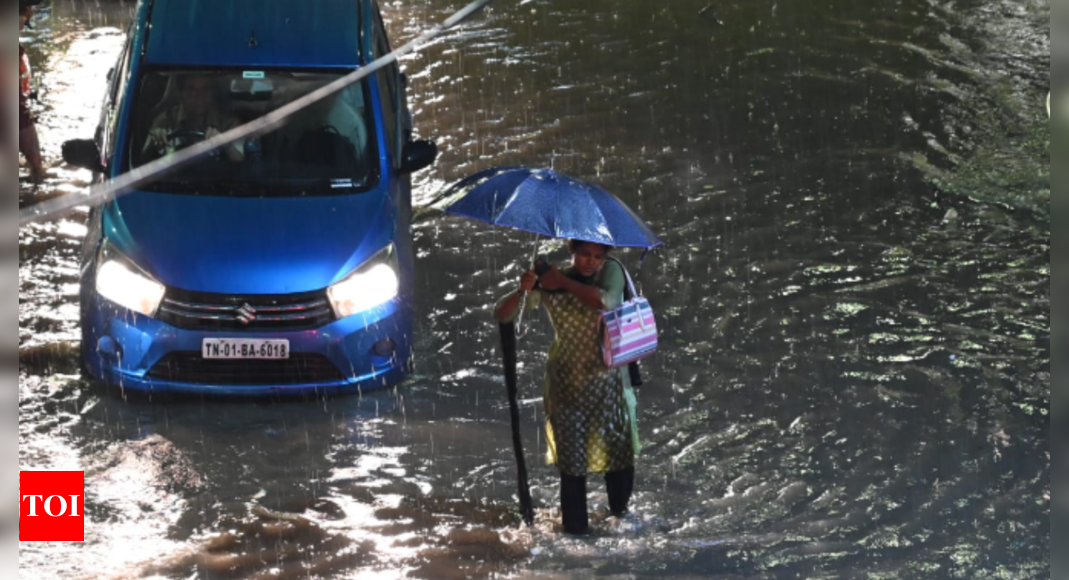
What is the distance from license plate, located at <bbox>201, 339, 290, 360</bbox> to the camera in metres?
7.96

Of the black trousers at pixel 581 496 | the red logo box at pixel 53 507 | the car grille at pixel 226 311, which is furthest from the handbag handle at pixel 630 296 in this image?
the red logo box at pixel 53 507

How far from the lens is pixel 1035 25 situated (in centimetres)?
1800

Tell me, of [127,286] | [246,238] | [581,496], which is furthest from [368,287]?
[581,496]

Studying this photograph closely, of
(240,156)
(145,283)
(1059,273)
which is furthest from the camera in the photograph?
(240,156)

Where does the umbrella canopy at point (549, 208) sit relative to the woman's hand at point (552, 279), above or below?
above

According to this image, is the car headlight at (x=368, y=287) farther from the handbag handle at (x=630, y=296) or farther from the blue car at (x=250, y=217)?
the handbag handle at (x=630, y=296)

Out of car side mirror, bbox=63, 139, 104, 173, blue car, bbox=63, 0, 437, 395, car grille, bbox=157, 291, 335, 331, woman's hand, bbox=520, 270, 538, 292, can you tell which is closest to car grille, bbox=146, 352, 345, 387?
blue car, bbox=63, 0, 437, 395

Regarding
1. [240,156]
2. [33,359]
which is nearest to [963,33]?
[240,156]

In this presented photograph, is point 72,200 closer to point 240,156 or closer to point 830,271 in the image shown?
point 240,156

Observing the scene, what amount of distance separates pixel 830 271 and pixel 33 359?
5.47 m

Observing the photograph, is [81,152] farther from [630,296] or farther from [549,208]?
[630,296]

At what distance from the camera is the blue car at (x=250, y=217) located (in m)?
8.00

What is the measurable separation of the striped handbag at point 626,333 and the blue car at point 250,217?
2303 mm

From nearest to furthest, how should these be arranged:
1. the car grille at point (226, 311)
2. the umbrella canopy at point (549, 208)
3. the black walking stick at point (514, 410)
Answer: the umbrella canopy at point (549, 208) < the black walking stick at point (514, 410) < the car grille at point (226, 311)
